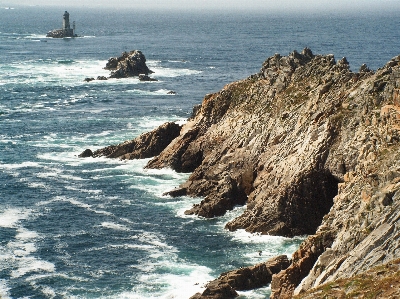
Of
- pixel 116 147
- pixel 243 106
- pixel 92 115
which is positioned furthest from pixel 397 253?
pixel 92 115

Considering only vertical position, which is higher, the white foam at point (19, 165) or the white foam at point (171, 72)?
the white foam at point (171, 72)

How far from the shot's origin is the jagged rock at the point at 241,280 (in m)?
56.1

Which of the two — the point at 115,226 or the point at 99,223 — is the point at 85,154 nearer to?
the point at 99,223

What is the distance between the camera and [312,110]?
3036 inches

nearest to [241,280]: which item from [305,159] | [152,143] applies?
[305,159]

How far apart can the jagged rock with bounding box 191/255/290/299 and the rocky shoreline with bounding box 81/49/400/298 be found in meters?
2.68

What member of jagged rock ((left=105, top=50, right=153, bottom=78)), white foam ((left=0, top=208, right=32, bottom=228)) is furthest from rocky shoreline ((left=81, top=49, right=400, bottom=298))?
jagged rock ((left=105, top=50, right=153, bottom=78))

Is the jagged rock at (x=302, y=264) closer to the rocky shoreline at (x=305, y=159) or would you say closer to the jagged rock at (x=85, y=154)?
the rocky shoreline at (x=305, y=159)

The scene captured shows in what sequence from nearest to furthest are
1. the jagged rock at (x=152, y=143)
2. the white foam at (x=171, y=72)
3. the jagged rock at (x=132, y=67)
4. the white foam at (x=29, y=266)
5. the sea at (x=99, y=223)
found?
the sea at (x=99, y=223)
the white foam at (x=29, y=266)
the jagged rock at (x=152, y=143)
the jagged rock at (x=132, y=67)
the white foam at (x=171, y=72)

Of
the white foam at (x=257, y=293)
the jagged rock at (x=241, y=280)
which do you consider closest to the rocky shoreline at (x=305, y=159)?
the white foam at (x=257, y=293)

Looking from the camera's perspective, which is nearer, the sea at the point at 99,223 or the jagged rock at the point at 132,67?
the sea at the point at 99,223

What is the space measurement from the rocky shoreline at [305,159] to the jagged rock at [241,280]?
2.68 metres

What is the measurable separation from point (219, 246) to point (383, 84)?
2326cm

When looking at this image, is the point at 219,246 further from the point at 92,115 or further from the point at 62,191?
the point at 92,115
